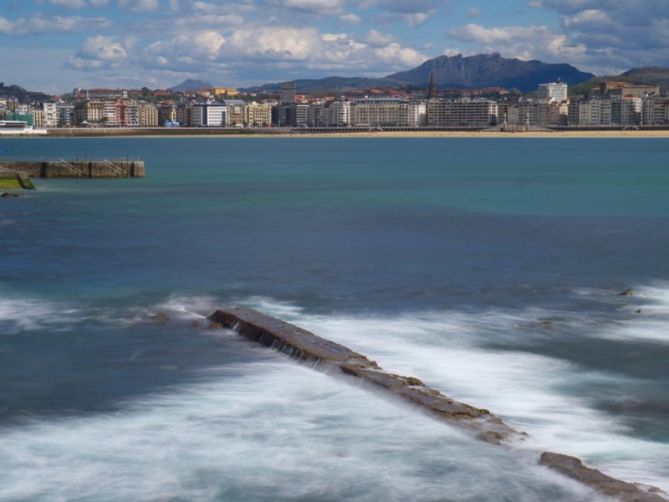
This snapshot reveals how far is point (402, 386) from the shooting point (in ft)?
Answer: 42.4

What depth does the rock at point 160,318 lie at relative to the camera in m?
17.8

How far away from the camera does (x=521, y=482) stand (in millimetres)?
10234

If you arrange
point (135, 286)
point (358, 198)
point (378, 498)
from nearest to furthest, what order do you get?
point (378, 498)
point (135, 286)
point (358, 198)

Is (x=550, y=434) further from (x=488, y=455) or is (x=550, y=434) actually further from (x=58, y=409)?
(x=58, y=409)

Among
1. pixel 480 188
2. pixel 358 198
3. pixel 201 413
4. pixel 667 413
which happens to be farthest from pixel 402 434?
pixel 480 188

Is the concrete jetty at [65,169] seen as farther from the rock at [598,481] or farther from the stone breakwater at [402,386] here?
the rock at [598,481]

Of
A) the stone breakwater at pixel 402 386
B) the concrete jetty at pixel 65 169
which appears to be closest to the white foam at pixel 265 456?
the stone breakwater at pixel 402 386

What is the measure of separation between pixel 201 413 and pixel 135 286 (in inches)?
375

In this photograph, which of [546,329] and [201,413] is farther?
[546,329]

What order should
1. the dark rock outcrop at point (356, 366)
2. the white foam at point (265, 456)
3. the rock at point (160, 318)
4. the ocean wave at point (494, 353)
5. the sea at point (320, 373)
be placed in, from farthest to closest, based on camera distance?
1. the rock at point (160, 318)
2. the dark rock outcrop at point (356, 366)
3. the ocean wave at point (494, 353)
4. the sea at point (320, 373)
5. the white foam at point (265, 456)

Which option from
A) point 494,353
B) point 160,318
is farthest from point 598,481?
point 160,318

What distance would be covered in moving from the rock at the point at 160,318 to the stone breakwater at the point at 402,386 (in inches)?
32.3

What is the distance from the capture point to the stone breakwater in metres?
9.96

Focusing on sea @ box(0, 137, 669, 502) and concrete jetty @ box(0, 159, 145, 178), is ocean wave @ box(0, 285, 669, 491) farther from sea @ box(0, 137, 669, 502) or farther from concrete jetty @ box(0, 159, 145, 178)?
concrete jetty @ box(0, 159, 145, 178)
